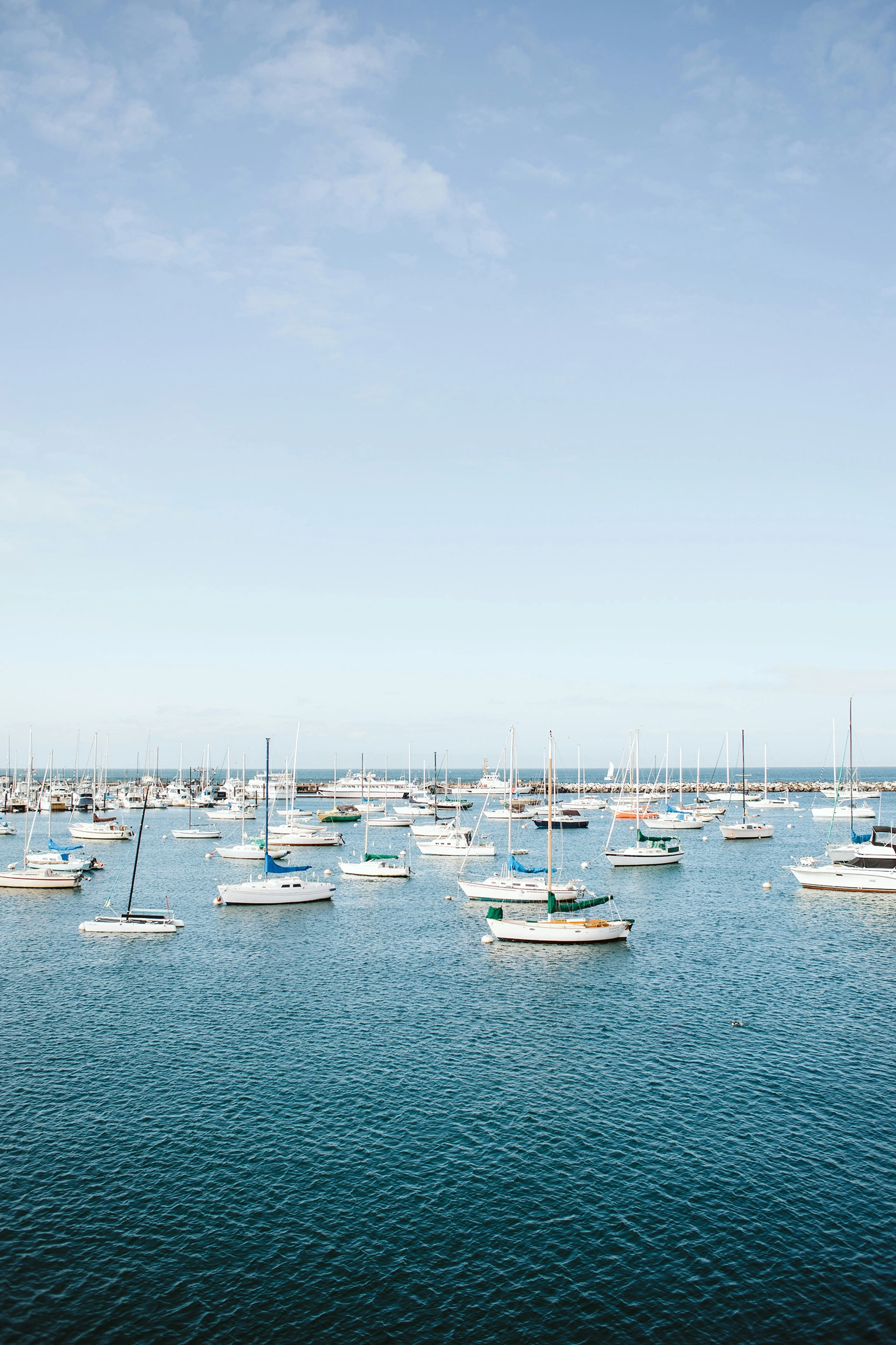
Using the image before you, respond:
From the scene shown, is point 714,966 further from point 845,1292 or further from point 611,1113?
point 845,1292

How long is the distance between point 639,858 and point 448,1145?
81274mm

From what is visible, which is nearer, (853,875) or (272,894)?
(272,894)

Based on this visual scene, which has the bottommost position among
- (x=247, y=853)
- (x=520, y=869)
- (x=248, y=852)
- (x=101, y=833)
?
(x=101, y=833)

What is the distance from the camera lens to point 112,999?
5103cm

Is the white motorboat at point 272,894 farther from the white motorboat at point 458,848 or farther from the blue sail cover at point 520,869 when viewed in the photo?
the white motorboat at point 458,848

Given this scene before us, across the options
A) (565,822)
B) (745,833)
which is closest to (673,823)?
(565,822)

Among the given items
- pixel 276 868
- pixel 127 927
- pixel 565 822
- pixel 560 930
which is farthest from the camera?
pixel 565 822

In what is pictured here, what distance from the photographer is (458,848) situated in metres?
118

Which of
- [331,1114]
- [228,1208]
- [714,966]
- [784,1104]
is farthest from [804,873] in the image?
[228,1208]

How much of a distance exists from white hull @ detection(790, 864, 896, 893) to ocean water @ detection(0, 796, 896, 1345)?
23.6 meters

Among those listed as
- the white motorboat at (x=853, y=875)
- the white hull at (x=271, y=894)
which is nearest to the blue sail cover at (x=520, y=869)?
the white hull at (x=271, y=894)

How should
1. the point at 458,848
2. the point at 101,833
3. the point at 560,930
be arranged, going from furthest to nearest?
the point at 101,833, the point at 458,848, the point at 560,930

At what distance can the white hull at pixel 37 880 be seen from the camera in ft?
295

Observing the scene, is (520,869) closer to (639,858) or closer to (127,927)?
→ (639,858)
